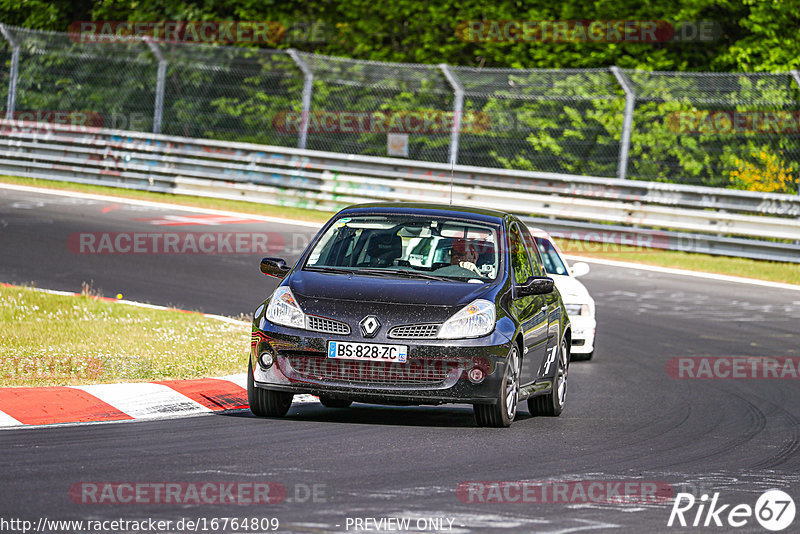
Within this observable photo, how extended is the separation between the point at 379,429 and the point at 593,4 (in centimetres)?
2249

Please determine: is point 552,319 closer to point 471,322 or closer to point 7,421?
point 471,322

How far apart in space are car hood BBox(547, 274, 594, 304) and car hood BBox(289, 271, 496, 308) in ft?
13.8

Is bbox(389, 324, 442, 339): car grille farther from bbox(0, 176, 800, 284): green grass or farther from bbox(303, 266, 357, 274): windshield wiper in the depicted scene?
bbox(0, 176, 800, 284): green grass

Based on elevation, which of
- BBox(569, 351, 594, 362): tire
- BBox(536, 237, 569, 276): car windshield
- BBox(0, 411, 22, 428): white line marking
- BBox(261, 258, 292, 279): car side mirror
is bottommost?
BBox(569, 351, 594, 362): tire

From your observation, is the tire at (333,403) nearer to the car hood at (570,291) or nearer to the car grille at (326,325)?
the car grille at (326,325)

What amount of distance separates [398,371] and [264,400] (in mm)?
1001

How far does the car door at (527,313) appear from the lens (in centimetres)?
948

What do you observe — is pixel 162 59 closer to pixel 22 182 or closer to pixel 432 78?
pixel 22 182

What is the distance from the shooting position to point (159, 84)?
A: 1049 inches

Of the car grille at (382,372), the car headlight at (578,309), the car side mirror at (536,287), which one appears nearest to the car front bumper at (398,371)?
the car grille at (382,372)

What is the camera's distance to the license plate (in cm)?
866

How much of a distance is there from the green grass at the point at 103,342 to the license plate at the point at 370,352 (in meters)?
2.07

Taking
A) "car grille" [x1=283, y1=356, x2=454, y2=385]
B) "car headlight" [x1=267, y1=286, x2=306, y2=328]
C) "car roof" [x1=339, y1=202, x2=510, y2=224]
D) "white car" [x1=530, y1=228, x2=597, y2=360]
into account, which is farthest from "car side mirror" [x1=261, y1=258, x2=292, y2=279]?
"white car" [x1=530, y1=228, x2=597, y2=360]

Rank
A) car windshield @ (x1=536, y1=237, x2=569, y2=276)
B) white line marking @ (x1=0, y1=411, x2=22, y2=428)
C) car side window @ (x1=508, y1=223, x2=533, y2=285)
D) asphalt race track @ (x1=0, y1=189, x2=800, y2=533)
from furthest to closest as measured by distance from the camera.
Answer: 1. car windshield @ (x1=536, y1=237, x2=569, y2=276)
2. car side window @ (x1=508, y1=223, x2=533, y2=285)
3. white line marking @ (x1=0, y1=411, x2=22, y2=428)
4. asphalt race track @ (x1=0, y1=189, x2=800, y2=533)
